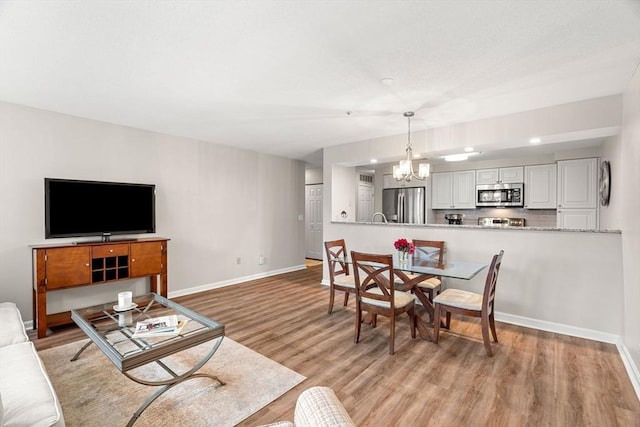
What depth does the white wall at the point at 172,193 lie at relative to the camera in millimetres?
3305

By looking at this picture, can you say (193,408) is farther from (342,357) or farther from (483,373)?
(483,373)

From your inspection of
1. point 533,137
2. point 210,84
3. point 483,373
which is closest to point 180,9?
point 210,84

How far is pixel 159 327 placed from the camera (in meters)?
2.21

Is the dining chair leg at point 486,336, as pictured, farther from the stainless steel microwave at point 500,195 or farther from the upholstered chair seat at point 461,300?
the stainless steel microwave at point 500,195

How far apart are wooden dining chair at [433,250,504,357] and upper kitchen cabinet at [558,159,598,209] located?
3.46 m

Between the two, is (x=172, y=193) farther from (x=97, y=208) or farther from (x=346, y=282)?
(x=346, y=282)

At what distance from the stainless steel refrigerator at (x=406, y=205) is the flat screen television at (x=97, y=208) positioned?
194 inches

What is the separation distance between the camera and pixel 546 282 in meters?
3.40

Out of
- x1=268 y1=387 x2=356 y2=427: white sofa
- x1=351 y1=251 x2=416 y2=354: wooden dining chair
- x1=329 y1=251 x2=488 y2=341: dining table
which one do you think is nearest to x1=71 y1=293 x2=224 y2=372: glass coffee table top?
x1=268 y1=387 x2=356 y2=427: white sofa

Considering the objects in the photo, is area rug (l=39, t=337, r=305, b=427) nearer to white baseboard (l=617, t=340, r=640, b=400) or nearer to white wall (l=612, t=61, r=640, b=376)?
white baseboard (l=617, t=340, r=640, b=400)

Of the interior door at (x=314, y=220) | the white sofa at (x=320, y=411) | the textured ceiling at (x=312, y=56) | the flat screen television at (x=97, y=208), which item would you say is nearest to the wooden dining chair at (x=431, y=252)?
the textured ceiling at (x=312, y=56)

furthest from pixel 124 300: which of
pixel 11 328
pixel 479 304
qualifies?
pixel 479 304

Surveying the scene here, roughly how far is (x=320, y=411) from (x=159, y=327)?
1.71 meters

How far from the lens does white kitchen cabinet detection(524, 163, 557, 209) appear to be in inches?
215
